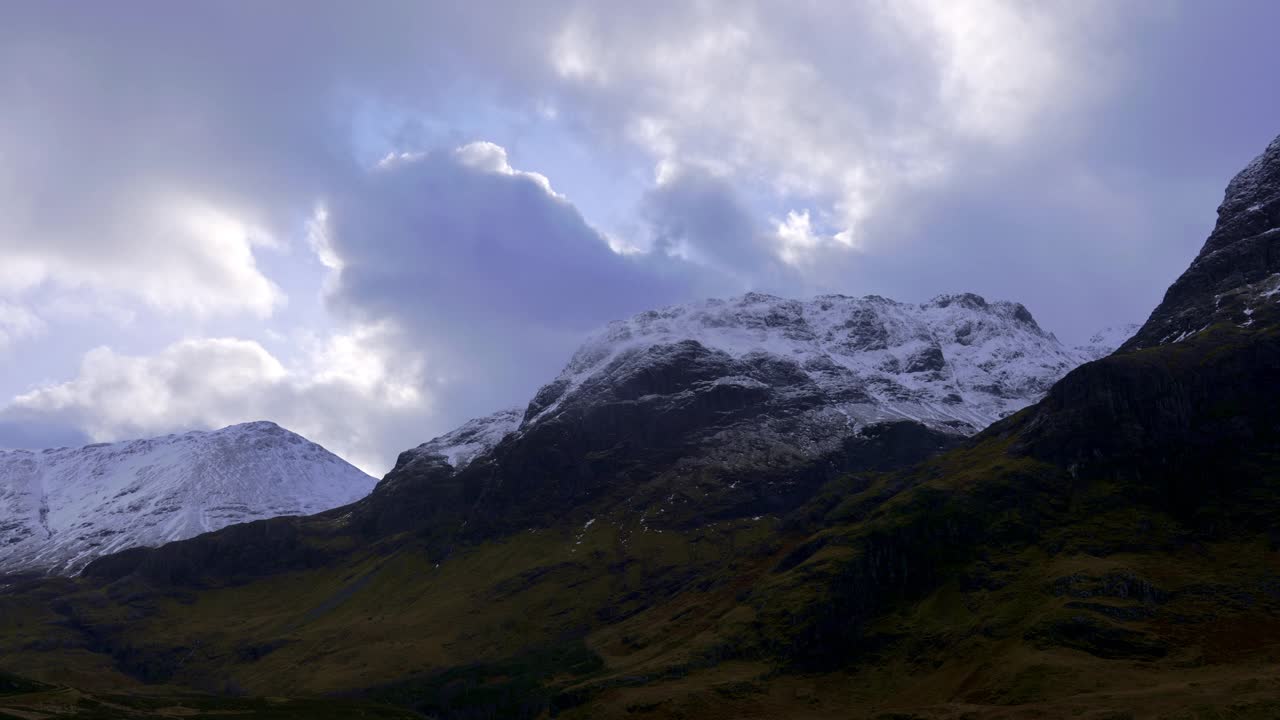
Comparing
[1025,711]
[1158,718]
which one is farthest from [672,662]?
[1158,718]

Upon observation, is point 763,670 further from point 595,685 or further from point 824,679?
point 595,685

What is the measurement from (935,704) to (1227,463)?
267 ft

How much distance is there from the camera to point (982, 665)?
517 feet

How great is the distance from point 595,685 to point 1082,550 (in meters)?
91.4

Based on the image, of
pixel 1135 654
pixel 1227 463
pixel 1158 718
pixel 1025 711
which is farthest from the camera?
pixel 1227 463

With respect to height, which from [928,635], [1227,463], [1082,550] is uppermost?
[1227,463]

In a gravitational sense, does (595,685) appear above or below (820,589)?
below

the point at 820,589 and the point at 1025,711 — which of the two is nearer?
the point at 1025,711

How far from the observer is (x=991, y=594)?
6993 inches

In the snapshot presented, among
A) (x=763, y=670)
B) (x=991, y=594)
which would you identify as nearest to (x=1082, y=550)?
(x=991, y=594)

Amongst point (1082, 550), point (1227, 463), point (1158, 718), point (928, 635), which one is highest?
point (1227, 463)

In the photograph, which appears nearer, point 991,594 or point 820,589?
point 991,594

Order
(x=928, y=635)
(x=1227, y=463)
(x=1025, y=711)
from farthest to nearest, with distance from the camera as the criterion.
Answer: (x=1227, y=463), (x=928, y=635), (x=1025, y=711)

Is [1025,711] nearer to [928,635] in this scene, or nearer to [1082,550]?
[928,635]
